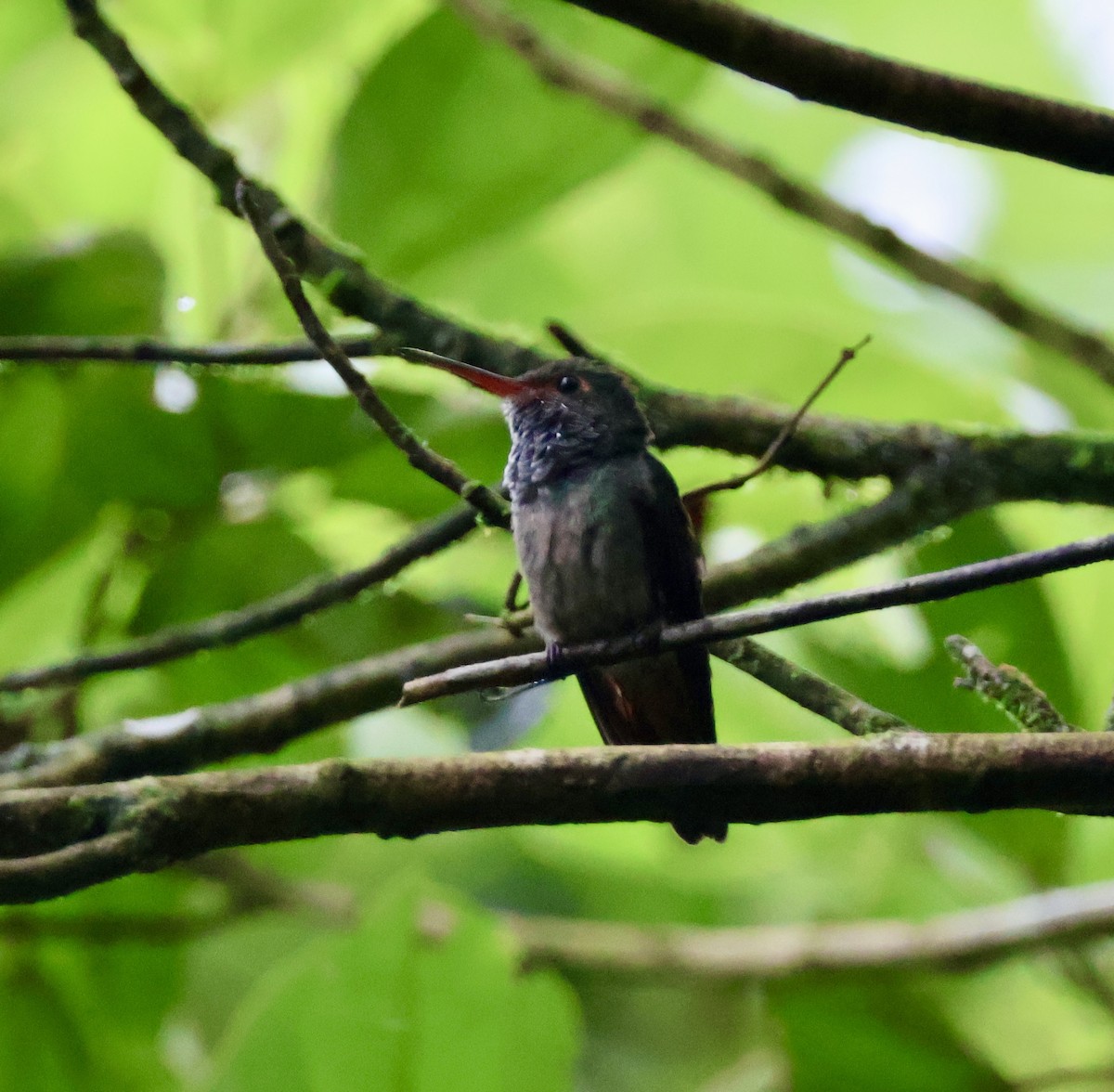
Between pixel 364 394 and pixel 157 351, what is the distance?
0.45 metres

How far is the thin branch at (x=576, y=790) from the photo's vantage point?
4.02ft

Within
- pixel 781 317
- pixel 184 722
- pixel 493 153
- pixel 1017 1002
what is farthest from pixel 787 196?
pixel 1017 1002

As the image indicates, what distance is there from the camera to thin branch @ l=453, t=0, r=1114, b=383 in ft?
8.76

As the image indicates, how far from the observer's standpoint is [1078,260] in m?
4.00

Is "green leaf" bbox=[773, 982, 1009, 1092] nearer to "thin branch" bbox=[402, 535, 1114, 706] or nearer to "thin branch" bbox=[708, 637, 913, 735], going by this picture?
"thin branch" bbox=[708, 637, 913, 735]

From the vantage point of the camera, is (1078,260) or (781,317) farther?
(1078,260)

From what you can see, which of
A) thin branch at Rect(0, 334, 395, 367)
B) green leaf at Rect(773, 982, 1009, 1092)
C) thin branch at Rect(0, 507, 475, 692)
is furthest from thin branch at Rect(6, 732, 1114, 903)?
green leaf at Rect(773, 982, 1009, 1092)

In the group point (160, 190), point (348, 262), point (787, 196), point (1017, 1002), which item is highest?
point (160, 190)

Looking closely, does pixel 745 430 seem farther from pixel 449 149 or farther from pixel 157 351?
pixel 157 351

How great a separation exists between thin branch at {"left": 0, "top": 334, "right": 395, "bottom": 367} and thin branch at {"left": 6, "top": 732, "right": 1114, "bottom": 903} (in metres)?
0.72

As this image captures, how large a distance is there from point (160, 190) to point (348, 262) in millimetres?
1027

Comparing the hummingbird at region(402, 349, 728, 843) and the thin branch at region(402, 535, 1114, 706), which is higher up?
the hummingbird at region(402, 349, 728, 843)

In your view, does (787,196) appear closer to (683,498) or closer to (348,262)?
(683,498)

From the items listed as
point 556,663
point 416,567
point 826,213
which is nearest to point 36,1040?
point 416,567
